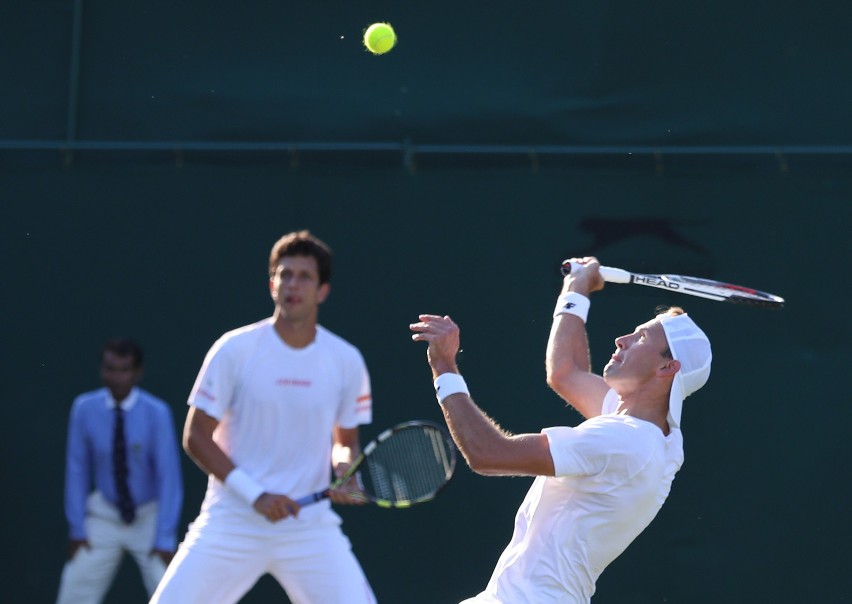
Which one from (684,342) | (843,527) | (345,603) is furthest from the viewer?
(843,527)

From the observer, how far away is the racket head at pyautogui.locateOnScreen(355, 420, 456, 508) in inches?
179

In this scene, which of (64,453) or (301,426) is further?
(64,453)

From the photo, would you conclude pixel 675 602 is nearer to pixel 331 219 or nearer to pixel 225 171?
pixel 331 219

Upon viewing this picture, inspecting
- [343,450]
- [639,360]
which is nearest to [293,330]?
[343,450]

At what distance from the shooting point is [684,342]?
362cm

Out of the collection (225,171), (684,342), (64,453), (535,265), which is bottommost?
(64,453)

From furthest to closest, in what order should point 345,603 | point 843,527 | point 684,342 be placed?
point 843,527 < point 345,603 < point 684,342

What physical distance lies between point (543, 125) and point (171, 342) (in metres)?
1.98

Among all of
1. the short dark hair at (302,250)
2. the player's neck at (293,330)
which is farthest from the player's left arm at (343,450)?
the short dark hair at (302,250)

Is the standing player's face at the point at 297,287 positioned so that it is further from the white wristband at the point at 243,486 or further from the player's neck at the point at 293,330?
the white wristband at the point at 243,486

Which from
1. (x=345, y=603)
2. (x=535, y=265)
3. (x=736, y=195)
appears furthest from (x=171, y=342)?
(x=736, y=195)

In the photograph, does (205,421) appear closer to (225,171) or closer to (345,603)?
(345,603)

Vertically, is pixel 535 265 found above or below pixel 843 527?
above

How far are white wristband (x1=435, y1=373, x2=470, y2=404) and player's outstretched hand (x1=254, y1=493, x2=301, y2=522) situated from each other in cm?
143
